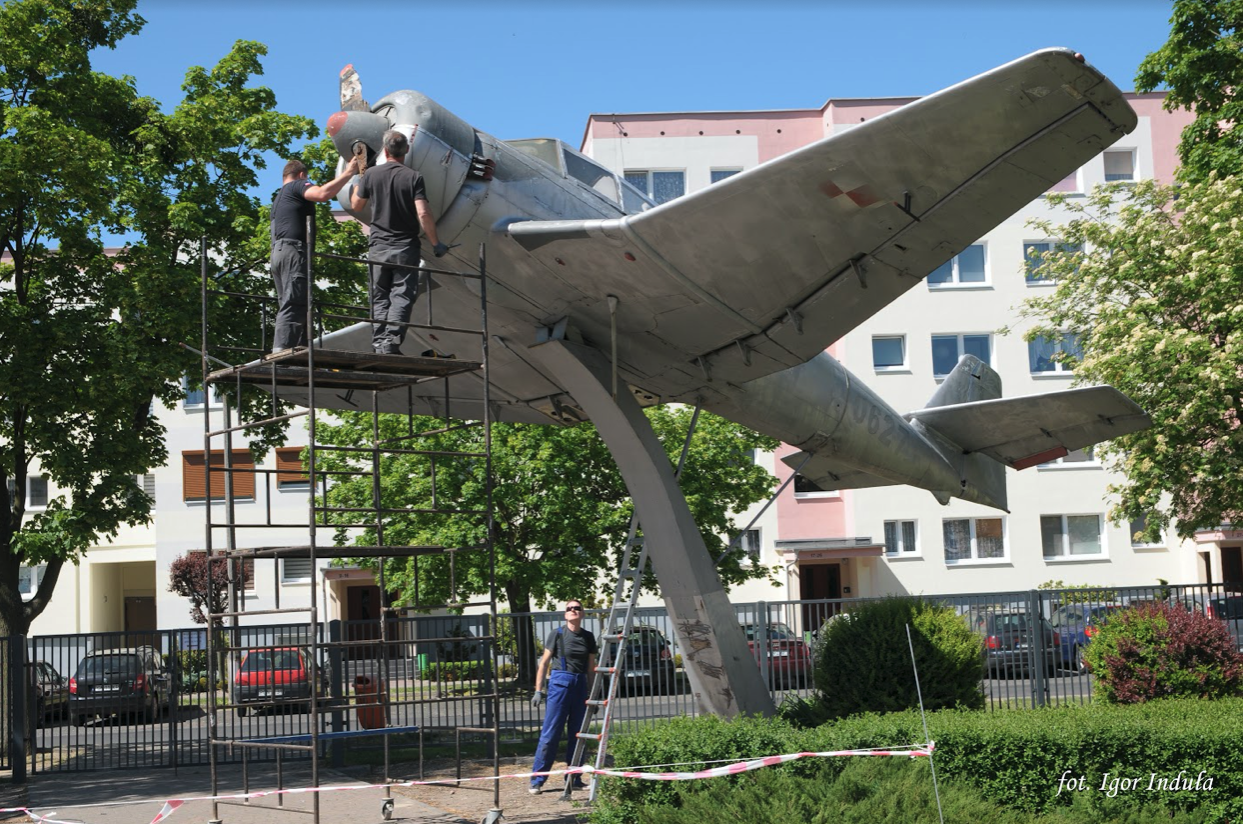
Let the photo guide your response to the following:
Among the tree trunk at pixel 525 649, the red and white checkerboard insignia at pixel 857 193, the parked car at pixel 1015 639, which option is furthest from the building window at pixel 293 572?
the red and white checkerboard insignia at pixel 857 193

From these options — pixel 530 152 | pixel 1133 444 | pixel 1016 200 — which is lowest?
pixel 1133 444

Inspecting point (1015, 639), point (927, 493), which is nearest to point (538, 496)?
point (1015, 639)

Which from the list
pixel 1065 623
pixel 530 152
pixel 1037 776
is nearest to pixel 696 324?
pixel 530 152

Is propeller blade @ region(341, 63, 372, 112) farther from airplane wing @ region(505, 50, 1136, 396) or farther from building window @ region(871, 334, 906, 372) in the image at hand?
building window @ region(871, 334, 906, 372)

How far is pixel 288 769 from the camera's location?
598 inches

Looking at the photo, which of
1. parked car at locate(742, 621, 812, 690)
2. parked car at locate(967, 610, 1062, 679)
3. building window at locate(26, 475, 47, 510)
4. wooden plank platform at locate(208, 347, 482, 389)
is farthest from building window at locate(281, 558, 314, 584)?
wooden plank platform at locate(208, 347, 482, 389)

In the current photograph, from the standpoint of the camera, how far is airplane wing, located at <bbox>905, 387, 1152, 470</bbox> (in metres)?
12.7

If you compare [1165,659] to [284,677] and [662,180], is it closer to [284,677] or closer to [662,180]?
[284,677]

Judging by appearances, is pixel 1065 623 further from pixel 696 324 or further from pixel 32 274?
pixel 32 274

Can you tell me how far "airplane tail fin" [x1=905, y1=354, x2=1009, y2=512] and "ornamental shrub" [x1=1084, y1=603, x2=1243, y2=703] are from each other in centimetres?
300

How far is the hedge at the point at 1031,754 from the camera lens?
337 inches

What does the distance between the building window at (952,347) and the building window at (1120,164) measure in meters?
7.89

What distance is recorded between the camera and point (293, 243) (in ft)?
30.5

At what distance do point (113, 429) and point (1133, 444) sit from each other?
17.0 metres
